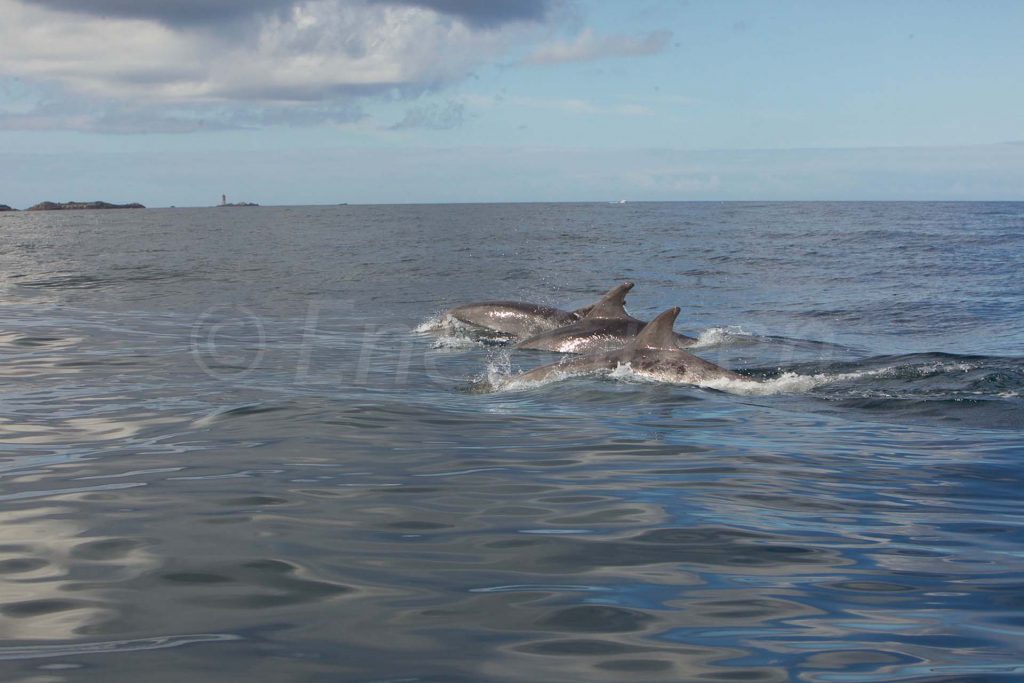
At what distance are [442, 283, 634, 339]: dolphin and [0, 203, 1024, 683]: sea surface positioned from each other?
3110mm

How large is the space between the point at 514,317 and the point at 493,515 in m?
15.9

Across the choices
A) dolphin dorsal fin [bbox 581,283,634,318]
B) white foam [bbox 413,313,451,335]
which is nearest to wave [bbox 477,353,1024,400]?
dolphin dorsal fin [bbox 581,283,634,318]

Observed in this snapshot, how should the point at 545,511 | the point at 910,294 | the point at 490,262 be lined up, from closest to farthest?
the point at 545,511 < the point at 910,294 < the point at 490,262

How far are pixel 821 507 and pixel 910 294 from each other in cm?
2496

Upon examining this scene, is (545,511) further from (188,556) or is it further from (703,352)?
(703,352)

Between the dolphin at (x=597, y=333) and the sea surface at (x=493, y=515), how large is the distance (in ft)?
3.99

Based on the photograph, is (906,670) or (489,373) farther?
(489,373)

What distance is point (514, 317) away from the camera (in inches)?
874

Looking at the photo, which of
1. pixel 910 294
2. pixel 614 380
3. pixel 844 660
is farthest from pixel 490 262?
pixel 844 660

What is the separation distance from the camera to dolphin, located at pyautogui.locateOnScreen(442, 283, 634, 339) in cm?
2130

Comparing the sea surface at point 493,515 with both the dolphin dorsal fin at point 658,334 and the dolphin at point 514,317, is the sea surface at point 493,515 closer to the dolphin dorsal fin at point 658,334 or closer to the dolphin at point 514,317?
the dolphin dorsal fin at point 658,334

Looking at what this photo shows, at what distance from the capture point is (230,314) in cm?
2452

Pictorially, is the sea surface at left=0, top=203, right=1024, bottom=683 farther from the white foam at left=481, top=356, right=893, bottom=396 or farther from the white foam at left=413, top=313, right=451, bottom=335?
the white foam at left=413, top=313, right=451, bottom=335

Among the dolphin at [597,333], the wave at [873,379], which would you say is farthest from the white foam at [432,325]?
the wave at [873,379]
